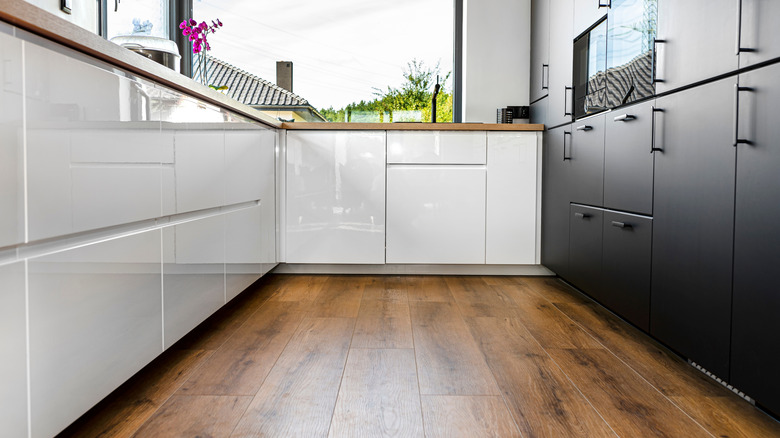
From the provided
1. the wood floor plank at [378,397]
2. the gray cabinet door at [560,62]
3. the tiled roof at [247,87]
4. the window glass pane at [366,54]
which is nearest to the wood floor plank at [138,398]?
the wood floor plank at [378,397]

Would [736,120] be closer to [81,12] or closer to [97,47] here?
[97,47]

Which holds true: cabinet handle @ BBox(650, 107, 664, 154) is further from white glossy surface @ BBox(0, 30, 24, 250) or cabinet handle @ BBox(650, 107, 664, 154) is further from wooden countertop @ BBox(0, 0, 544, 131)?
white glossy surface @ BBox(0, 30, 24, 250)

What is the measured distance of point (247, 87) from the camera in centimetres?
373

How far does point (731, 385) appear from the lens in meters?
1.39

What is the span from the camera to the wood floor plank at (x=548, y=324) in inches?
77.5

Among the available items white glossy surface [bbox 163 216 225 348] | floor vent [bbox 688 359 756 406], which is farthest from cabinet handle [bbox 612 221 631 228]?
white glossy surface [bbox 163 216 225 348]

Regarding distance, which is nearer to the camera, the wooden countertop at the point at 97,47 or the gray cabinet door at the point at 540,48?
the wooden countertop at the point at 97,47

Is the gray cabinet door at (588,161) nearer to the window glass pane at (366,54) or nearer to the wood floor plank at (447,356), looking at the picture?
the wood floor plank at (447,356)

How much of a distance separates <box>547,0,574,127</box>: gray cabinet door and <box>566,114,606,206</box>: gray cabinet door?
0.72 feet

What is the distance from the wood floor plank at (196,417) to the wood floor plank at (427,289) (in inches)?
55.0

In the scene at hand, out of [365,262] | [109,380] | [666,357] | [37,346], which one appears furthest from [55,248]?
[365,262]

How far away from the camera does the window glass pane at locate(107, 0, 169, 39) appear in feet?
7.65

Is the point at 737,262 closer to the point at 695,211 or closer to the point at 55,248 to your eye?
the point at 695,211

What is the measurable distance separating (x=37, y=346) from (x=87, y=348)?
0.18 m
